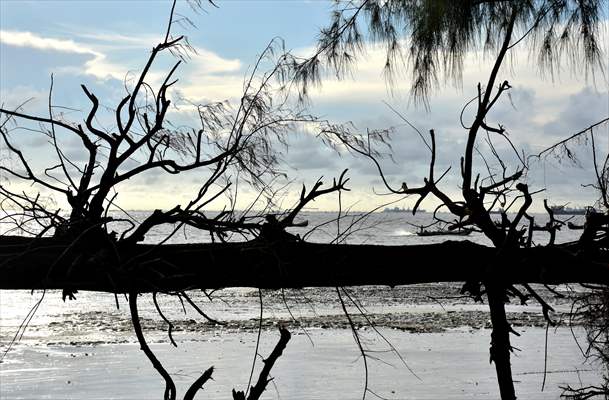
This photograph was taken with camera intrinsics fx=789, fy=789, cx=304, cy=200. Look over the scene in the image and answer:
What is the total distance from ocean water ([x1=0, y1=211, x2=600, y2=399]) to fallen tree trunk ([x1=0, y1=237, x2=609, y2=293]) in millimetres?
3117

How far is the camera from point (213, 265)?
2.06 meters

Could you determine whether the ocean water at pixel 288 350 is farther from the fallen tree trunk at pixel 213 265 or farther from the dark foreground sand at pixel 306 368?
the fallen tree trunk at pixel 213 265

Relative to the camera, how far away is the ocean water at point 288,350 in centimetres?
884

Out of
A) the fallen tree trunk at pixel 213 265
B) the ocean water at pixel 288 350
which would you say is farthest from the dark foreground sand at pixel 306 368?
the fallen tree trunk at pixel 213 265

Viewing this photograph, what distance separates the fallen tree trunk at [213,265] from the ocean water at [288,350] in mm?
3117

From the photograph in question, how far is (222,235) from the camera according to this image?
2256mm

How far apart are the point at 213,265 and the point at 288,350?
30.6ft

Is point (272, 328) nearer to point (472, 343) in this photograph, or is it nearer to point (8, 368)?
point (472, 343)

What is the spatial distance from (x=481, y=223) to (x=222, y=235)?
2.73ft

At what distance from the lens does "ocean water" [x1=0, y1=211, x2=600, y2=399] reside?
884cm

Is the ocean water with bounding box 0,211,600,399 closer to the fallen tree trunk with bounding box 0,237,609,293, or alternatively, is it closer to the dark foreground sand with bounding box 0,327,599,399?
the dark foreground sand with bounding box 0,327,599,399

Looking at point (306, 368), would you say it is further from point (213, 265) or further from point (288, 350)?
point (213, 265)

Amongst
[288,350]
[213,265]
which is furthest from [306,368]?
[213,265]

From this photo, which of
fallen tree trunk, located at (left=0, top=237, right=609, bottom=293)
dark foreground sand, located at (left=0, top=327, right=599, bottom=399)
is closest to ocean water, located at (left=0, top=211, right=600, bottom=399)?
dark foreground sand, located at (left=0, top=327, right=599, bottom=399)
